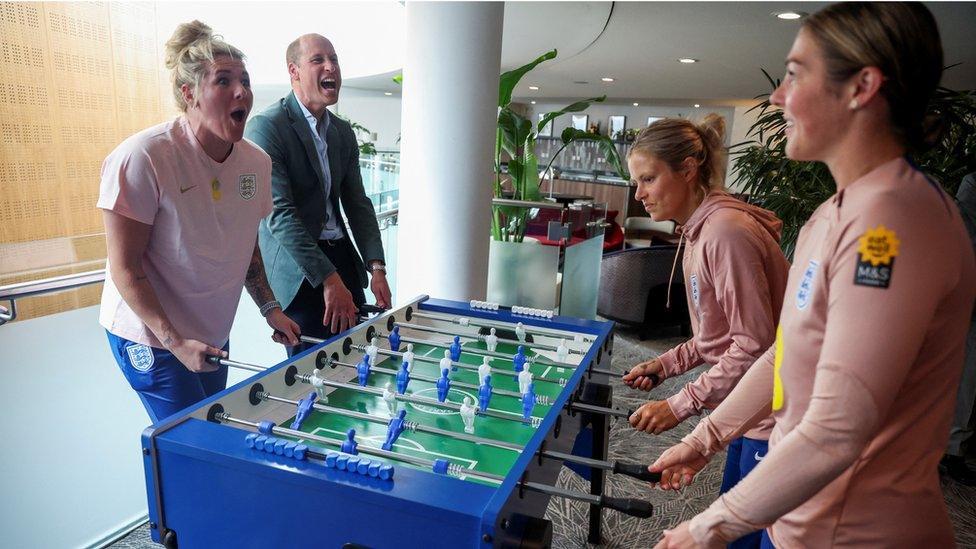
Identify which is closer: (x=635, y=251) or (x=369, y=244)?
(x=369, y=244)

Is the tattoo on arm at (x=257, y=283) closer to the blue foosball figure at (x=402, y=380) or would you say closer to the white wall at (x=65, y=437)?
the blue foosball figure at (x=402, y=380)

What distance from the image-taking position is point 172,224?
173 centimetres

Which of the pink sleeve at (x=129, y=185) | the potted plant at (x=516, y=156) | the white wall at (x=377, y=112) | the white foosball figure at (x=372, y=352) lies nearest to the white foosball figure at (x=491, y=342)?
the white foosball figure at (x=372, y=352)

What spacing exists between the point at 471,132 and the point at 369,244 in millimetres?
851

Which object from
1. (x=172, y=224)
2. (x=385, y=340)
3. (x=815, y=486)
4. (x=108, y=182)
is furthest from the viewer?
(x=385, y=340)

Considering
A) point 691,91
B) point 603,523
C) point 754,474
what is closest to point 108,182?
point 754,474

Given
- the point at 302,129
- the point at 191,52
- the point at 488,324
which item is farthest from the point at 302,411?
the point at 302,129

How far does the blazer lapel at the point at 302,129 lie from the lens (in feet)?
7.74

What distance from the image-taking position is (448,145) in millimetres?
3188

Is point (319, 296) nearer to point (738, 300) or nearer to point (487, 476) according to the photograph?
point (487, 476)

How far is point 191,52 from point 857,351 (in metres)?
1.70

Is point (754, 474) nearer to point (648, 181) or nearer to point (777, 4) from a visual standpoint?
point (648, 181)

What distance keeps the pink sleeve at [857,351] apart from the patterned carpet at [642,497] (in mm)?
1337

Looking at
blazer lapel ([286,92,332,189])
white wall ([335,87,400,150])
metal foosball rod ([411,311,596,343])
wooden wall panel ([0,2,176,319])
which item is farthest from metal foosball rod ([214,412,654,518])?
white wall ([335,87,400,150])
